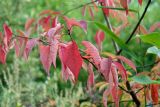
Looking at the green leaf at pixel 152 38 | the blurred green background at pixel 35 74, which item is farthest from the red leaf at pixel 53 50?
the blurred green background at pixel 35 74

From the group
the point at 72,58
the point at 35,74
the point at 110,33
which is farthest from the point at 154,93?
the point at 35,74

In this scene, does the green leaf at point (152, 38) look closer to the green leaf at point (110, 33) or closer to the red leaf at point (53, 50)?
the green leaf at point (110, 33)

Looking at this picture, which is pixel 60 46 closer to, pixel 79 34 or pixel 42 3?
pixel 79 34

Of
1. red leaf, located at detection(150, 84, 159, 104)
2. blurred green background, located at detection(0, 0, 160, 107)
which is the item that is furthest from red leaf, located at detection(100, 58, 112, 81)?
blurred green background, located at detection(0, 0, 160, 107)

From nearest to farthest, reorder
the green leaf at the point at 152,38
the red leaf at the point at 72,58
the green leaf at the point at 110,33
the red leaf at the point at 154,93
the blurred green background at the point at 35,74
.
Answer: the red leaf at the point at 72,58, the green leaf at the point at 152,38, the green leaf at the point at 110,33, the red leaf at the point at 154,93, the blurred green background at the point at 35,74

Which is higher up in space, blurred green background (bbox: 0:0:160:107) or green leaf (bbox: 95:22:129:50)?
green leaf (bbox: 95:22:129:50)

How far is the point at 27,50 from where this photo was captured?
1.30 meters

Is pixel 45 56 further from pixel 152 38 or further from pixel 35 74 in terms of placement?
pixel 35 74

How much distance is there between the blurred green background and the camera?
2625mm

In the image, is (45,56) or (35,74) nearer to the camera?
(45,56)

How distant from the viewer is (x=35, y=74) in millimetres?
4148

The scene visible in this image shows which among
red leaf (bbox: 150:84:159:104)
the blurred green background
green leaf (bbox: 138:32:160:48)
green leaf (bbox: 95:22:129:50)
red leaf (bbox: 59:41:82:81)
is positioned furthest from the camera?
the blurred green background

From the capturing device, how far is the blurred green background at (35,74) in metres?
2.62

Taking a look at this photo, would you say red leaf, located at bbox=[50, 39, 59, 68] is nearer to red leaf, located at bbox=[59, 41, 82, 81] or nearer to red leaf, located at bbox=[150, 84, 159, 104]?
red leaf, located at bbox=[59, 41, 82, 81]
